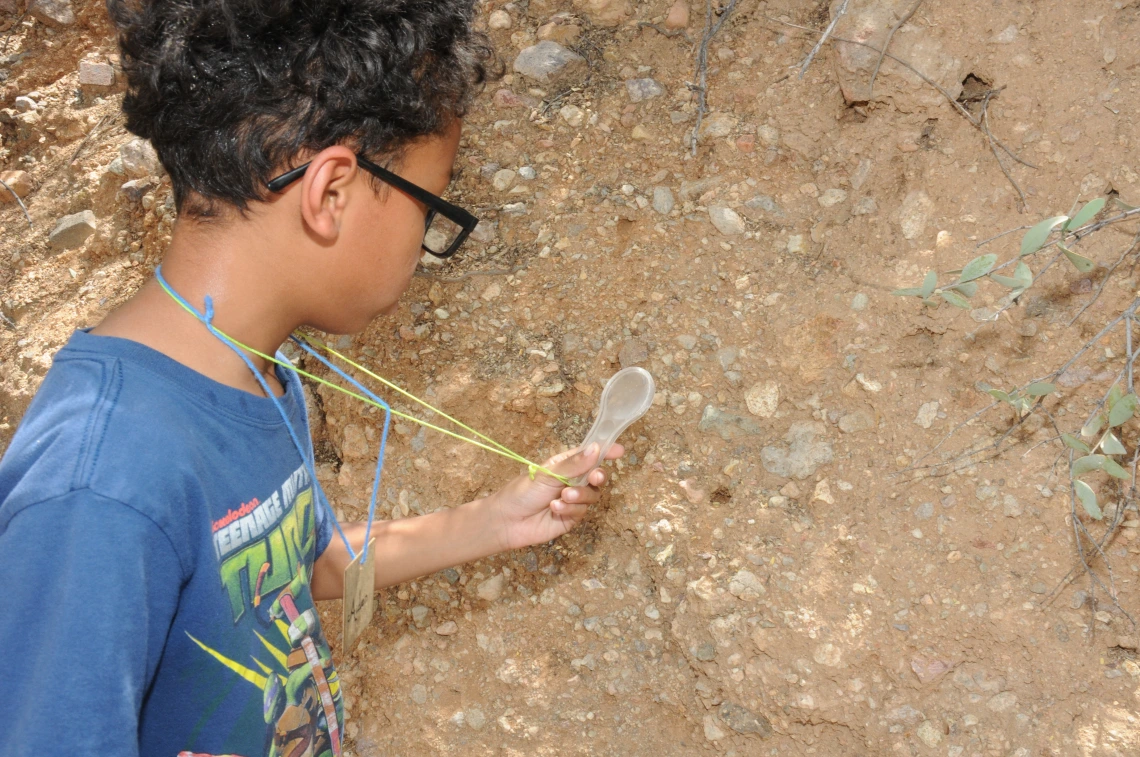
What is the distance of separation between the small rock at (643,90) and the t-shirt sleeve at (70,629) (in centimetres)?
181

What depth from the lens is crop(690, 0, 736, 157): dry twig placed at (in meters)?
2.29

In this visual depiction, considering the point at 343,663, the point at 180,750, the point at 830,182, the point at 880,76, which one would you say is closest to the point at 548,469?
the point at 180,750

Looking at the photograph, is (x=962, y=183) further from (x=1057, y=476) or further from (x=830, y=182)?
(x=1057, y=476)

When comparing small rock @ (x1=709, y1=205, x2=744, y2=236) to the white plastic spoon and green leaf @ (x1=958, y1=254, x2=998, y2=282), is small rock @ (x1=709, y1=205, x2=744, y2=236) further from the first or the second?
green leaf @ (x1=958, y1=254, x2=998, y2=282)

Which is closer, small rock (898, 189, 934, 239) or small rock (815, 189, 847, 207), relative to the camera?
small rock (898, 189, 934, 239)

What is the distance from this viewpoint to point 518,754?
1.94 m

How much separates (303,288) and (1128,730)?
1611mm

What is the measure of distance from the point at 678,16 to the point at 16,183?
213 centimetres

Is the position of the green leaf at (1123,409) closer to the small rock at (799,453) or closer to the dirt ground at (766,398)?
the dirt ground at (766,398)

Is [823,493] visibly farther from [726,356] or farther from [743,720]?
[743,720]

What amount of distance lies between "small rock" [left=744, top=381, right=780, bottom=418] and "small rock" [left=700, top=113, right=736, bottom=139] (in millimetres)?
672

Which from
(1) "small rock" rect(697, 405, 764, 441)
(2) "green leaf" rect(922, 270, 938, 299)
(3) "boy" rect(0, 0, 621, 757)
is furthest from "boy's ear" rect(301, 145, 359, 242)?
(1) "small rock" rect(697, 405, 764, 441)

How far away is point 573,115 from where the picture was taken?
2.41 meters

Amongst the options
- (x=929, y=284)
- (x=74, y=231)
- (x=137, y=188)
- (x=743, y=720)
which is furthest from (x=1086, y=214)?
(x=74, y=231)
